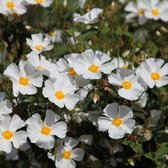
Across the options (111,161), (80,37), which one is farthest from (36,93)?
(111,161)

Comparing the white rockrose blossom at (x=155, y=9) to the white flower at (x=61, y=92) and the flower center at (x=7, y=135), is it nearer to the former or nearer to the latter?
the white flower at (x=61, y=92)

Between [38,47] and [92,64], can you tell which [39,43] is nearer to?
[38,47]

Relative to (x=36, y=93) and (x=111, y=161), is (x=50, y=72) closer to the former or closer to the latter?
(x=36, y=93)

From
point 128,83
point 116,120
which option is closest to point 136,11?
point 128,83

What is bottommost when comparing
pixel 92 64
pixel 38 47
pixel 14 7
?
pixel 92 64

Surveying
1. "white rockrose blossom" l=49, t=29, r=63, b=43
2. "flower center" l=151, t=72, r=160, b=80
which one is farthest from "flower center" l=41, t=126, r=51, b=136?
"white rockrose blossom" l=49, t=29, r=63, b=43

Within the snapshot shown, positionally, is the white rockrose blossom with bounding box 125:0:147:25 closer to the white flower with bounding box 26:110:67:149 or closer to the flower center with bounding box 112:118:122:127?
the flower center with bounding box 112:118:122:127
